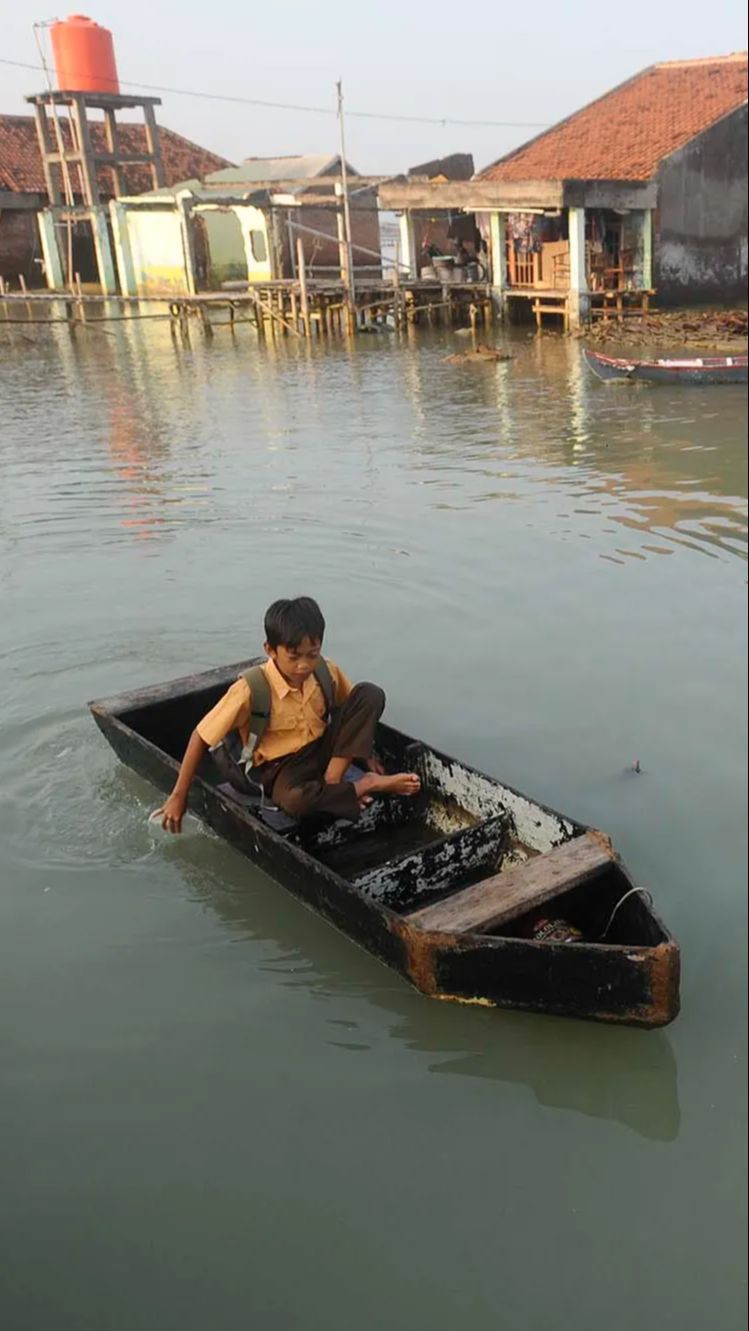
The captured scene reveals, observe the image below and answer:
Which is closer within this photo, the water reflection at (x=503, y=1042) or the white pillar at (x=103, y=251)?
the water reflection at (x=503, y=1042)

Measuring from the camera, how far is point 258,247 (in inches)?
1371

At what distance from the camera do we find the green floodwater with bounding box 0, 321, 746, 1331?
120 inches

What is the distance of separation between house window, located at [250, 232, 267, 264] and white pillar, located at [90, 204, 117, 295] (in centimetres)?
570

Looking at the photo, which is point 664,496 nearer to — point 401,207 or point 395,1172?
point 395,1172

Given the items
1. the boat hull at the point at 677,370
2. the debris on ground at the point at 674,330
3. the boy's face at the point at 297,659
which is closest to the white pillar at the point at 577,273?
the debris on ground at the point at 674,330

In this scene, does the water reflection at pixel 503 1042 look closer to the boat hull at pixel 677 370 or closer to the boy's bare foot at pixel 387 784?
the boy's bare foot at pixel 387 784

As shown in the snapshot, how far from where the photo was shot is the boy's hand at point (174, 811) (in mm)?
4676

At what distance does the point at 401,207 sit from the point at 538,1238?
2780 cm

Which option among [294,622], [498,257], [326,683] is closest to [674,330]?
[498,257]

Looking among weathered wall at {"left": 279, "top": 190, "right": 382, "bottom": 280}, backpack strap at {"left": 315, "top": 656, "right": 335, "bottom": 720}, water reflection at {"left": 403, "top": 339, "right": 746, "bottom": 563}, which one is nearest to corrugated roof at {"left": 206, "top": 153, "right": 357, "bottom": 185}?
weathered wall at {"left": 279, "top": 190, "right": 382, "bottom": 280}

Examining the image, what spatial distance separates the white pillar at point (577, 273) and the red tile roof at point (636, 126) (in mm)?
1188

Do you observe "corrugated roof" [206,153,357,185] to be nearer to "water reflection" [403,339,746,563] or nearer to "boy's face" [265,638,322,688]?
"water reflection" [403,339,746,563]

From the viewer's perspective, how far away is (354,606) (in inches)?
334

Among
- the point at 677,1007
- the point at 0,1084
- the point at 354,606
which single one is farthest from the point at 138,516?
the point at 677,1007
